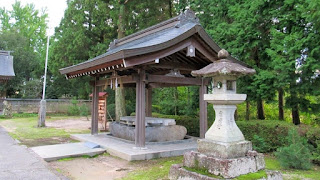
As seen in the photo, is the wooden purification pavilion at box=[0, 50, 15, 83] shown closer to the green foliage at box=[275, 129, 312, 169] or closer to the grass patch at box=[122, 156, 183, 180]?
the grass patch at box=[122, 156, 183, 180]

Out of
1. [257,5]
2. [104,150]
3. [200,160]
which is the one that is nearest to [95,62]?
[104,150]

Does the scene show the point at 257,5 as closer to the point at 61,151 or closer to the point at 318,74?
the point at 318,74

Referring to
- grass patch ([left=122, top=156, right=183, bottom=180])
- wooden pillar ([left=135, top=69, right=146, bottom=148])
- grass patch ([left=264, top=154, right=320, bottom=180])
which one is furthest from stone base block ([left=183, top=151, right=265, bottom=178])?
wooden pillar ([left=135, top=69, right=146, bottom=148])

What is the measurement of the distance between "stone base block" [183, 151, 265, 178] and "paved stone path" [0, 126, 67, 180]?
8.78 ft

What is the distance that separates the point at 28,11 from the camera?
34.7 m

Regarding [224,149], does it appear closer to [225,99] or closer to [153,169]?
[225,99]

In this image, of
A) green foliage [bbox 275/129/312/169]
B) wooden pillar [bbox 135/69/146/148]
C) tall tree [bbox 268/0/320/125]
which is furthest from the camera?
wooden pillar [bbox 135/69/146/148]

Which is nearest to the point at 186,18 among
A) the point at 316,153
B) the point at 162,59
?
the point at 162,59

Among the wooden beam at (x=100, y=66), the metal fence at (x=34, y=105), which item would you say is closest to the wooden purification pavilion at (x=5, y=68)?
the metal fence at (x=34, y=105)

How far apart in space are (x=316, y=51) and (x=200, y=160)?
4.84 metres

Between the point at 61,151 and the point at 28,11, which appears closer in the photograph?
the point at 61,151

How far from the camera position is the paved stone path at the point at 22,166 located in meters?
4.88

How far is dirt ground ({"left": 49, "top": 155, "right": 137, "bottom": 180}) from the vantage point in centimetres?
520

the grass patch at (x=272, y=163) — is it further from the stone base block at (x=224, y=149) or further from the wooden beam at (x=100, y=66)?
the wooden beam at (x=100, y=66)
